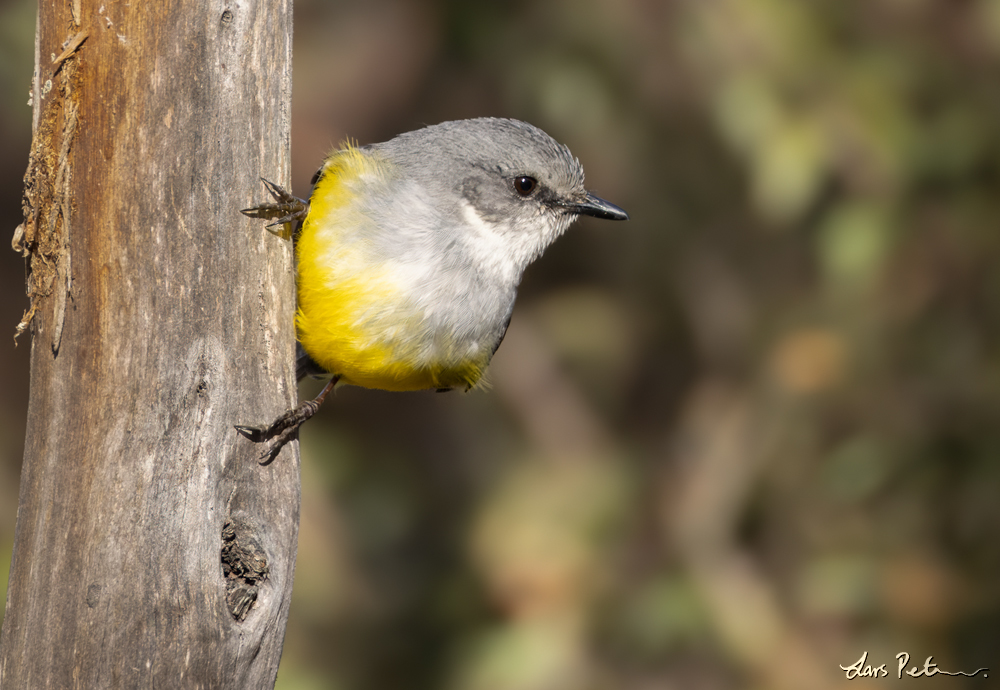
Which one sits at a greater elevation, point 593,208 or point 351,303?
point 593,208

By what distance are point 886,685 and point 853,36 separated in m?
3.42

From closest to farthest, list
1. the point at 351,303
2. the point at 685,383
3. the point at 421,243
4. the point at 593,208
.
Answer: the point at 351,303, the point at 421,243, the point at 593,208, the point at 685,383

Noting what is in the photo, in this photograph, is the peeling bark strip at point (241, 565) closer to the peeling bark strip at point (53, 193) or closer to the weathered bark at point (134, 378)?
the weathered bark at point (134, 378)

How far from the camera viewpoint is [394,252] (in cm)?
289

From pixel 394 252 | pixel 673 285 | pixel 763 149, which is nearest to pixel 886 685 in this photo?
pixel 673 285

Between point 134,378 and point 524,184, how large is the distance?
1593 mm

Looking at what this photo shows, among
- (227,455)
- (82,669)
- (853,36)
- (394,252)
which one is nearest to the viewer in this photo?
(82,669)

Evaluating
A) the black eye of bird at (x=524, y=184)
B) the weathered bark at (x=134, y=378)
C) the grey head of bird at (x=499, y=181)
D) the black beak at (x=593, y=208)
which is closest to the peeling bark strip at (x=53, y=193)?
the weathered bark at (x=134, y=378)

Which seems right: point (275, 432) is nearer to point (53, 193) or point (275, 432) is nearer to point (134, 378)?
point (134, 378)

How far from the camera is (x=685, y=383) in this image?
5711 millimetres

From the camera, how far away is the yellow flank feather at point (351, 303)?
9.27 feet

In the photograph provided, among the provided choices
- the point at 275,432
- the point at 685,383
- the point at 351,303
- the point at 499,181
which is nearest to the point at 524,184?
the point at 499,181

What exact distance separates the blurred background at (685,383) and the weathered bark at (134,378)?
8.73 ft

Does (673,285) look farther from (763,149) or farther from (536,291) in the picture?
(763,149)
